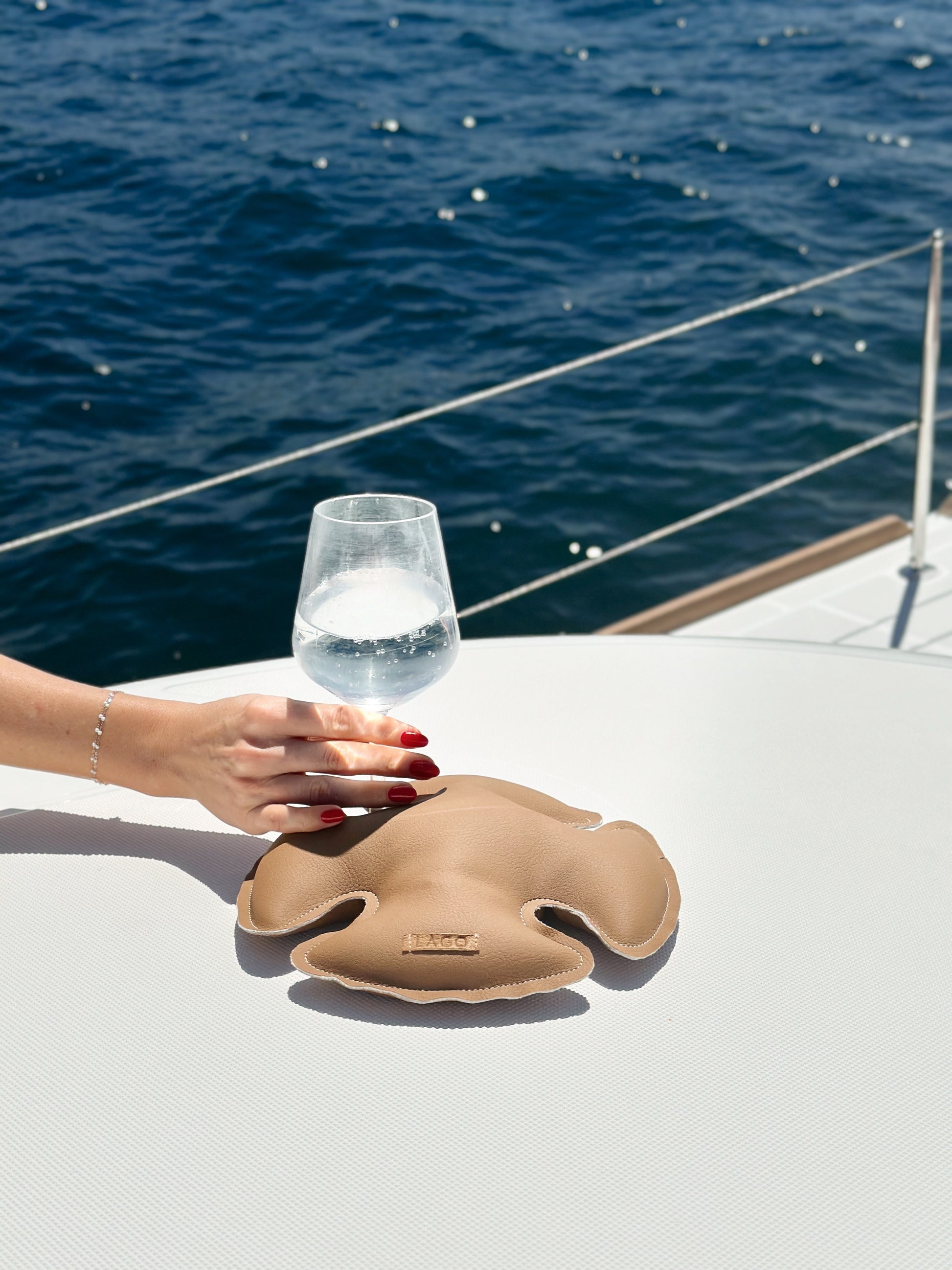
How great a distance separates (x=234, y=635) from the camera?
4.12 m

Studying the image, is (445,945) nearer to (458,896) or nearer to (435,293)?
(458,896)

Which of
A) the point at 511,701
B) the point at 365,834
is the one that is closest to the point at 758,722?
the point at 511,701

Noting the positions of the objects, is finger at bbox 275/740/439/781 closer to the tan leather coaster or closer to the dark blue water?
the tan leather coaster

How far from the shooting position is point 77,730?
828 millimetres

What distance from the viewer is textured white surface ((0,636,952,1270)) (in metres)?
0.53

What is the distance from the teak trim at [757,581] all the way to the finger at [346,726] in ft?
5.49

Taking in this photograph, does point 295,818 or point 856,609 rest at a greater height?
point 295,818

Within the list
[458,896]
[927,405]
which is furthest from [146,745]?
[927,405]

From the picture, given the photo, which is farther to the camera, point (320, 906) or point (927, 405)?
point (927, 405)

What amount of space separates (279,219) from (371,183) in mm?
822

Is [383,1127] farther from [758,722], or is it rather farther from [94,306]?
[94,306]

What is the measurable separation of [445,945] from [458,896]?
0.03 meters

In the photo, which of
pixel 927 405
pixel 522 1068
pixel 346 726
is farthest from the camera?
pixel 927 405

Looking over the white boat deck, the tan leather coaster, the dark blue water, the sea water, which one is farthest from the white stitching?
the dark blue water
